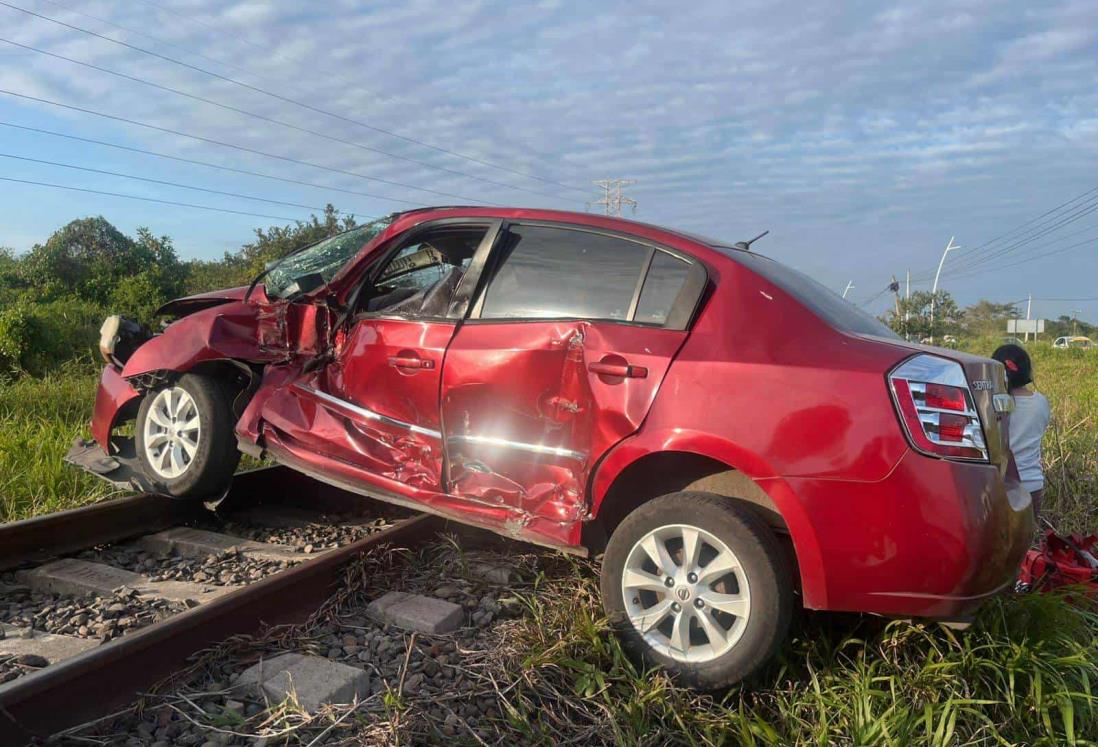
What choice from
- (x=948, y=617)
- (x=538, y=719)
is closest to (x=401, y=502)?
(x=538, y=719)

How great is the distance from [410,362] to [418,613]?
116 cm

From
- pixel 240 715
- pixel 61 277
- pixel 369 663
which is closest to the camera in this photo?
pixel 240 715

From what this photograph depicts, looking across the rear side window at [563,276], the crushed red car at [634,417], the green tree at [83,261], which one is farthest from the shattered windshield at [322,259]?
the green tree at [83,261]

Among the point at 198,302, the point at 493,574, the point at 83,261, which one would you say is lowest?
the point at 493,574

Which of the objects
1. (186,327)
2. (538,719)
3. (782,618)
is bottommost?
(538,719)

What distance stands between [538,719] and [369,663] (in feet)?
2.44

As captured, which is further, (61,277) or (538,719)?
(61,277)

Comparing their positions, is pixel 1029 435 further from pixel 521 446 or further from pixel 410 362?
pixel 410 362

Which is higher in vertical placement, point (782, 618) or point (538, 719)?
point (782, 618)

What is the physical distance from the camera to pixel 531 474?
3.56 m

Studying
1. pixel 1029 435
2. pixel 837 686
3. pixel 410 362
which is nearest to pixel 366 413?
pixel 410 362

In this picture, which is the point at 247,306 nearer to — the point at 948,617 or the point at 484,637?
the point at 484,637

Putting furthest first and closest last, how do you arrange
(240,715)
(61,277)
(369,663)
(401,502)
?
(61,277)
(401,502)
(369,663)
(240,715)

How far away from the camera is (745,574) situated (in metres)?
2.95
